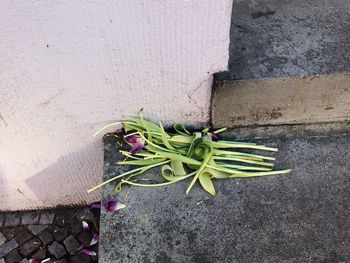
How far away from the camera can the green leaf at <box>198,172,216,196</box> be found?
1.76 metres

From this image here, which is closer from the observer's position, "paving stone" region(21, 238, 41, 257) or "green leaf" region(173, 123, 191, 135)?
"green leaf" region(173, 123, 191, 135)

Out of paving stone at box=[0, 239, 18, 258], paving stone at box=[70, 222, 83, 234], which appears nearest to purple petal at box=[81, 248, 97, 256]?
paving stone at box=[70, 222, 83, 234]

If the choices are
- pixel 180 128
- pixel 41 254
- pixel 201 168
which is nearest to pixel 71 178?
pixel 41 254

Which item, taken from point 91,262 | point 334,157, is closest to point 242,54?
point 334,157

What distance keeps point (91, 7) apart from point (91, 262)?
1438mm

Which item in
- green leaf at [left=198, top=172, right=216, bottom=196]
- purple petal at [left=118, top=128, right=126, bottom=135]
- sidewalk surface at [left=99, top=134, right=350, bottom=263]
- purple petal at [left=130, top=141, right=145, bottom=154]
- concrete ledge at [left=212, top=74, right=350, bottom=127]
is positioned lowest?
sidewalk surface at [left=99, top=134, right=350, bottom=263]

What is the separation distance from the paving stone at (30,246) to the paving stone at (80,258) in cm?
22

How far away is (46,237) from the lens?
2438 mm

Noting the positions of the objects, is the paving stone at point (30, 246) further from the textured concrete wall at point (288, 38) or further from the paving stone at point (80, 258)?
the textured concrete wall at point (288, 38)

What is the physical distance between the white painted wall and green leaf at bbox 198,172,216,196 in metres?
0.27

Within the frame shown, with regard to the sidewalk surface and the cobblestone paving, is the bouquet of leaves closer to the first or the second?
the sidewalk surface

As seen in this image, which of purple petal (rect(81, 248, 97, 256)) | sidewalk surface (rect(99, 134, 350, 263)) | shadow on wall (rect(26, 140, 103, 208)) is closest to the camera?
sidewalk surface (rect(99, 134, 350, 263))

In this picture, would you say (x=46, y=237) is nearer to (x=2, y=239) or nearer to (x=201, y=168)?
(x=2, y=239)

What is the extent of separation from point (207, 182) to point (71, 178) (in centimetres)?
85
